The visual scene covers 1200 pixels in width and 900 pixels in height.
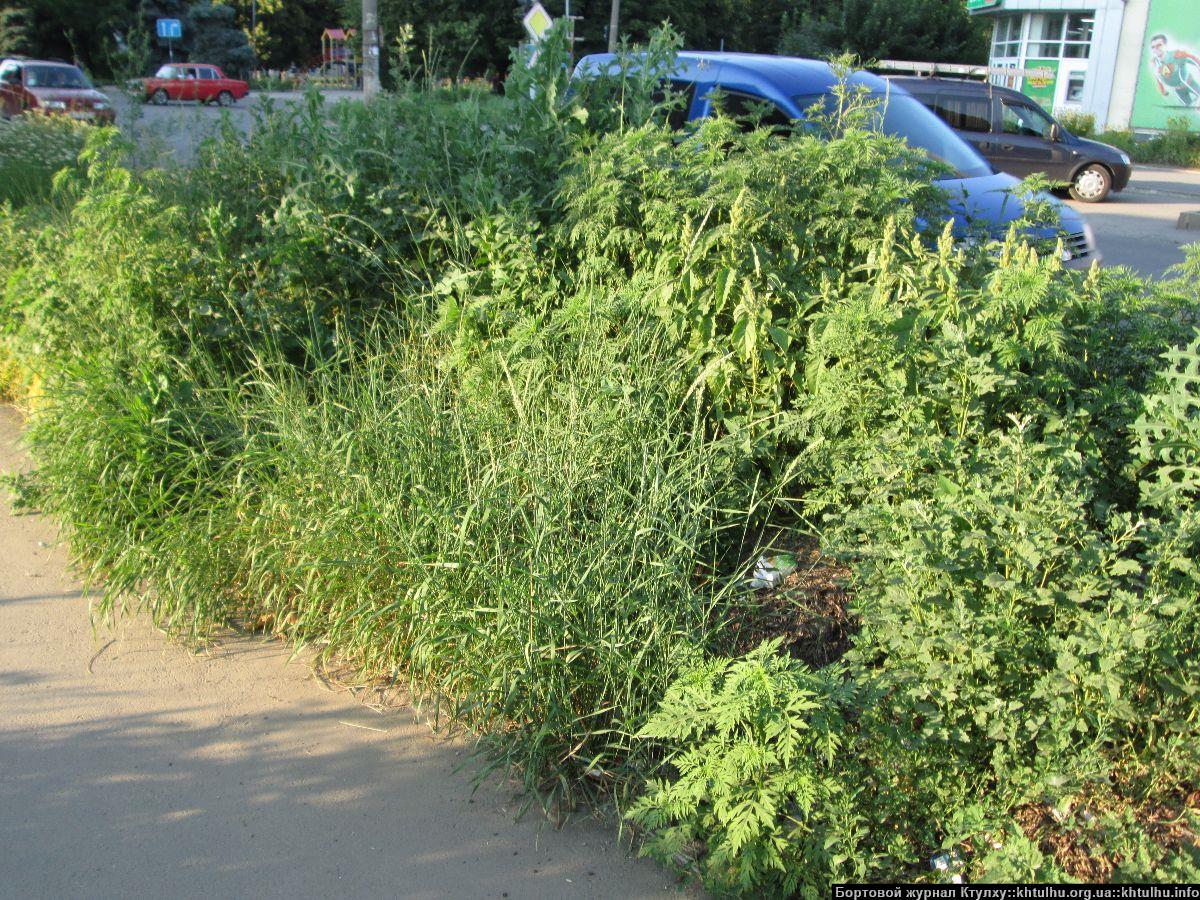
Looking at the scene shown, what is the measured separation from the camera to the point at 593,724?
3.35 m

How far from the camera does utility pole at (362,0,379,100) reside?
960 cm

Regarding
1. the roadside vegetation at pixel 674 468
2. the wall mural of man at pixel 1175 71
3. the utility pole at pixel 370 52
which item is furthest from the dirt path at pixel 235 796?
the wall mural of man at pixel 1175 71

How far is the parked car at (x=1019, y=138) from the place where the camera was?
55.5 ft

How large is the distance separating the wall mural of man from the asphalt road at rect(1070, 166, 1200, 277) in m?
6.74

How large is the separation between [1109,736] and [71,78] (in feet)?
90.6

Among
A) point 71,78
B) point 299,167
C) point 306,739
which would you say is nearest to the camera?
point 306,739

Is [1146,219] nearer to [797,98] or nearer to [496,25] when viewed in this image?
[797,98]

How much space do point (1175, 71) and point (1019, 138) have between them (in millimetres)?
18353

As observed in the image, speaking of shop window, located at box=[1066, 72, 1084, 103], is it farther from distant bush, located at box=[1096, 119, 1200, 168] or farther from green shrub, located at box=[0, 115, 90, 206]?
green shrub, located at box=[0, 115, 90, 206]

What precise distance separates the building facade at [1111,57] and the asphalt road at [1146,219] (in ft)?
23.1

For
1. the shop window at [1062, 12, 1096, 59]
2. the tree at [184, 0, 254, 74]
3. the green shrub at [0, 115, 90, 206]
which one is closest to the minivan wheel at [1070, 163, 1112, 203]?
the green shrub at [0, 115, 90, 206]

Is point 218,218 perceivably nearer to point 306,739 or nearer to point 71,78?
point 306,739

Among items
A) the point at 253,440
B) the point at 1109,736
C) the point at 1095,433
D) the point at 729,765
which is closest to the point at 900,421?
the point at 1095,433

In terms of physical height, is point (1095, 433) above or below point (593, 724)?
above
